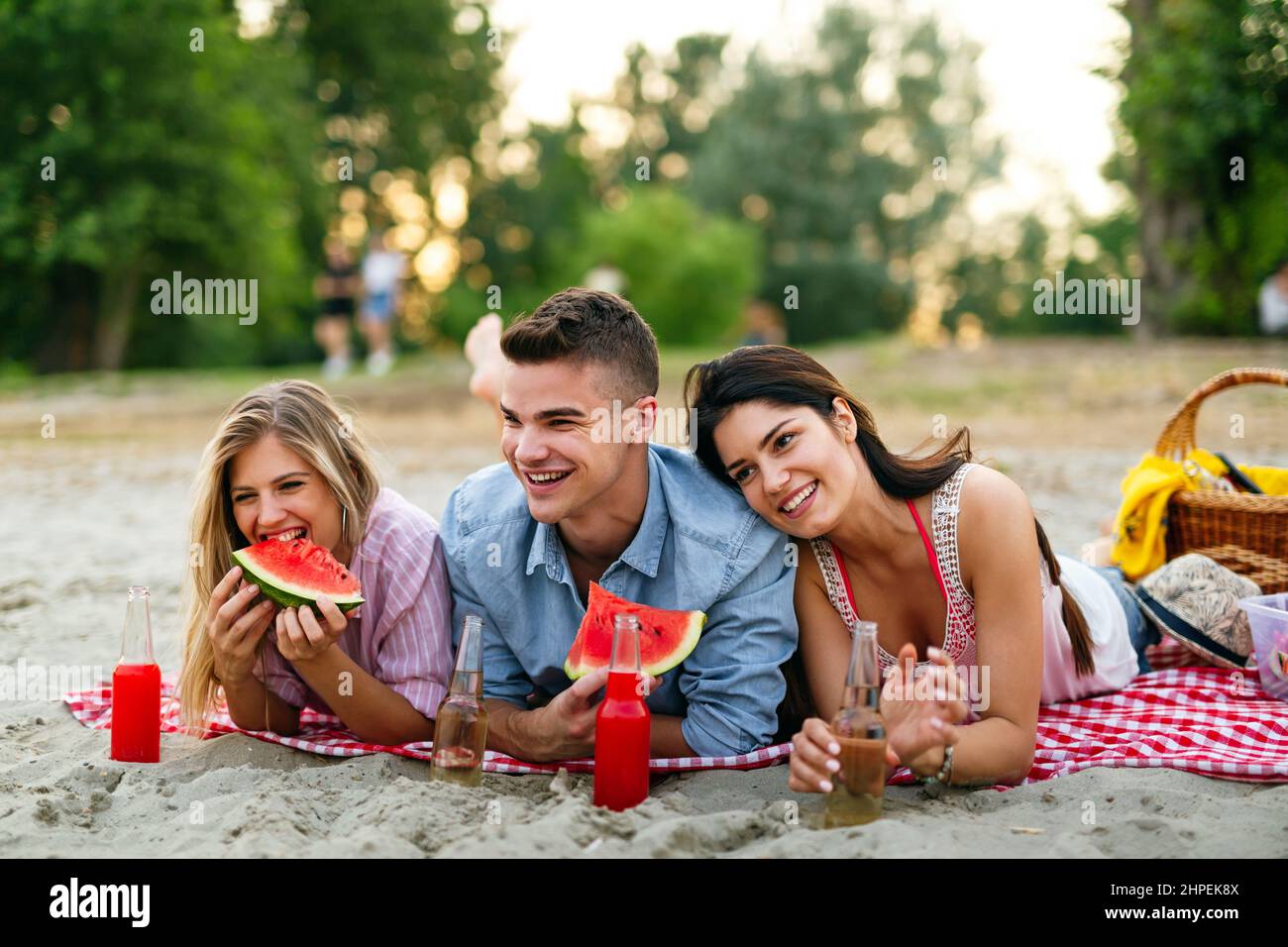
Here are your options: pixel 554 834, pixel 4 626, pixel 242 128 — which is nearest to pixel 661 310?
pixel 242 128

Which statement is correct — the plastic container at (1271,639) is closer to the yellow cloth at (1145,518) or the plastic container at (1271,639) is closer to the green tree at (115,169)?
the yellow cloth at (1145,518)

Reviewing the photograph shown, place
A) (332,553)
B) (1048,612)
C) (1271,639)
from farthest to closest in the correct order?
(1271,639)
(1048,612)
(332,553)

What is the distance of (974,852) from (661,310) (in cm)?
3363

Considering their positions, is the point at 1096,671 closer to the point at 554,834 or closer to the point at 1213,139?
the point at 554,834

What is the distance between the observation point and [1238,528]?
496 cm

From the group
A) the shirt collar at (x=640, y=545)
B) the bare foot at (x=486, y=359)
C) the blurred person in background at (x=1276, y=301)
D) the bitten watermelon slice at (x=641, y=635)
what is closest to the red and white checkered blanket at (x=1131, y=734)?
the bitten watermelon slice at (x=641, y=635)

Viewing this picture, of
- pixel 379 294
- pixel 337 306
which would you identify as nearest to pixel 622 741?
pixel 337 306

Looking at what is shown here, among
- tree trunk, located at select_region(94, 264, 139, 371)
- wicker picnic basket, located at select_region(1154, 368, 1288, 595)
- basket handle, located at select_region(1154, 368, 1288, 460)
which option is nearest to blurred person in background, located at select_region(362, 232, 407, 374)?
tree trunk, located at select_region(94, 264, 139, 371)

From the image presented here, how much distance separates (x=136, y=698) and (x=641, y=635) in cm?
155

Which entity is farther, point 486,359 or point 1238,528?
point 486,359

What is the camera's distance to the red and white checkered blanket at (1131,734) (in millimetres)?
3510

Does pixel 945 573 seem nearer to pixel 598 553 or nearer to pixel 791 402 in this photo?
pixel 791 402

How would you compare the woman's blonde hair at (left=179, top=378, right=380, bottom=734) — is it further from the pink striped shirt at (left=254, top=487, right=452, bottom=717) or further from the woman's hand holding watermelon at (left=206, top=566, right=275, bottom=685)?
the woman's hand holding watermelon at (left=206, top=566, right=275, bottom=685)

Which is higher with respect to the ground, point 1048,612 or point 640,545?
point 640,545
